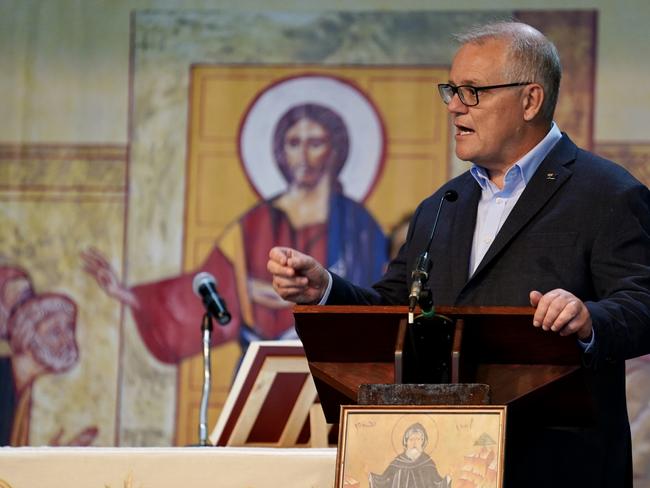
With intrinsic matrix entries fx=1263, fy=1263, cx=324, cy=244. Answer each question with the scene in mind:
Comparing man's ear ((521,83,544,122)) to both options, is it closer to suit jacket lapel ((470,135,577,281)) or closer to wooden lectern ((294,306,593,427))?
suit jacket lapel ((470,135,577,281))

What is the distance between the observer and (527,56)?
312 cm

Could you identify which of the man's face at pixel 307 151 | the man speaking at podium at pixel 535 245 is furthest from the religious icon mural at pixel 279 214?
the man speaking at podium at pixel 535 245

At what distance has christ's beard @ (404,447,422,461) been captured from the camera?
2365 millimetres

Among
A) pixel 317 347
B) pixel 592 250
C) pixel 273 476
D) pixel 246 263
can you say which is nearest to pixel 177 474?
pixel 273 476

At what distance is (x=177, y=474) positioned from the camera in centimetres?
304

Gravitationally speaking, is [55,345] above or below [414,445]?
below

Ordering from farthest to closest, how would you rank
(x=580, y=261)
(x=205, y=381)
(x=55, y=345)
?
1. (x=55, y=345)
2. (x=205, y=381)
3. (x=580, y=261)

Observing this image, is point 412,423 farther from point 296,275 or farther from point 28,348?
point 28,348

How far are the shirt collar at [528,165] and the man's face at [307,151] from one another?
344 cm

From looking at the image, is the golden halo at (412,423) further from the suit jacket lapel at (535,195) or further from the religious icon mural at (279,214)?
the religious icon mural at (279,214)

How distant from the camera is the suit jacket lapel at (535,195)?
115 inches

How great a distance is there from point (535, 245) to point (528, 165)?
27cm

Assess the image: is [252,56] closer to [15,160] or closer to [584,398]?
[15,160]

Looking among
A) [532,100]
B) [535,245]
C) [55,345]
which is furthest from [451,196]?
[55,345]
